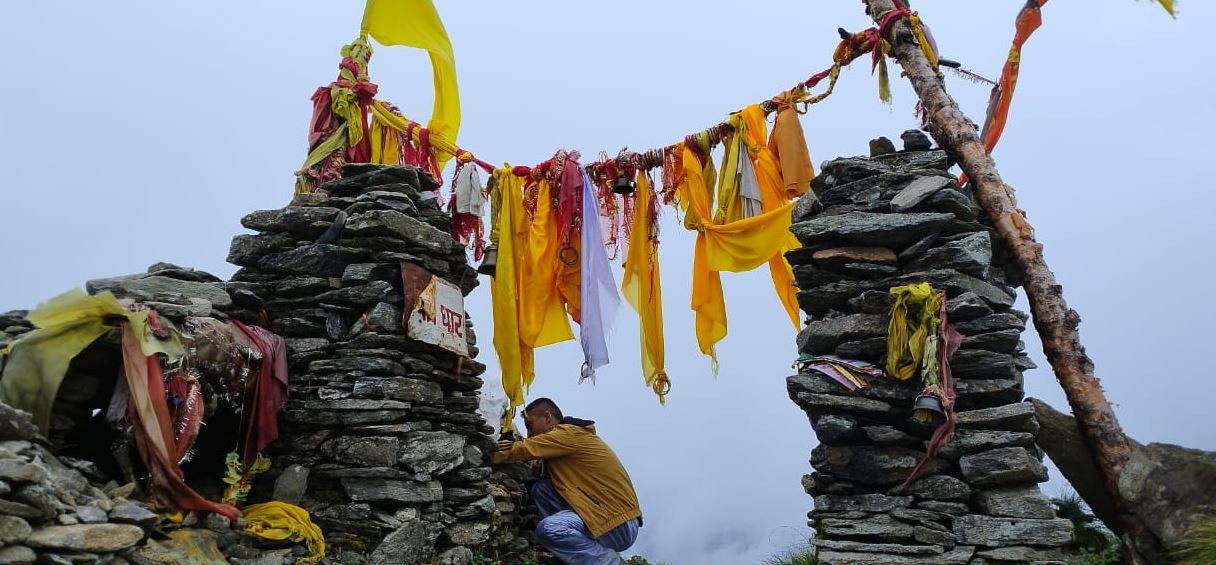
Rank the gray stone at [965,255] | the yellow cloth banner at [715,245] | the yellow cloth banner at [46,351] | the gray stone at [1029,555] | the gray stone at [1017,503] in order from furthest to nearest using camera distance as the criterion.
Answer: the yellow cloth banner at [715,245]
the gray stone at [965,255]
the gray stone at [1017,503]
the gray stone at [1029,555]
the yellow cloth banner at [46,351]

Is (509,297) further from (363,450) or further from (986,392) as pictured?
(986,392)

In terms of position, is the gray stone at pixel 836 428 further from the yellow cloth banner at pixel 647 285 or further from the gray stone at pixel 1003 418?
the yellow cloth banner at pixel 647 285

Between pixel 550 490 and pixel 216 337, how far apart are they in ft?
10.5

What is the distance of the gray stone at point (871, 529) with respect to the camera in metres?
6.95

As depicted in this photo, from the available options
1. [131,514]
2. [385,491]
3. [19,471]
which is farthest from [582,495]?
[19,471]

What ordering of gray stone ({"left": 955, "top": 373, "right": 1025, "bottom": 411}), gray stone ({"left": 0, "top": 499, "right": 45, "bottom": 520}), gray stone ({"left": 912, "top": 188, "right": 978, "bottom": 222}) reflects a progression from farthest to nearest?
gray stone ({"left": 912, "top": 188, "right": 978, "bottom": 222}) < gray stone ({"left": 955, "top": 373, "right": 1025, "bottom": 411}) < gray stone ({"left": 0, "top": 499, "right": 45, "bottom": 520})

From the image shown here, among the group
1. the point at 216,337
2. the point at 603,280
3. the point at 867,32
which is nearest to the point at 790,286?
the point at 603,280

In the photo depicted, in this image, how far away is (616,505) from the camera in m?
8.30

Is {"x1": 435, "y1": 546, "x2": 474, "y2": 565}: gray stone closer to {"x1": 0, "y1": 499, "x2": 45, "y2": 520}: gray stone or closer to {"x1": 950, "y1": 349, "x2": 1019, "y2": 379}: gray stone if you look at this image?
{"x1": 0, "y1": 499, "x2": 45, "y2": 520}: gray stone

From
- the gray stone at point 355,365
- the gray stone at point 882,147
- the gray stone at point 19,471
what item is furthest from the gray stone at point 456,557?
A: the gray stone at point 882,147

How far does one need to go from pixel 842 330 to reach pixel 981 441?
4.18 feet

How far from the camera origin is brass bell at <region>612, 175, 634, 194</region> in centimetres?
1017

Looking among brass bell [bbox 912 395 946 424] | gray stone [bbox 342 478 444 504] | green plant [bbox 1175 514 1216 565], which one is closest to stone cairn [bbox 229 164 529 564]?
gray stone [bbox 342 478 444 504]

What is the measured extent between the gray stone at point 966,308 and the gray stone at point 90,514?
5.69 m
